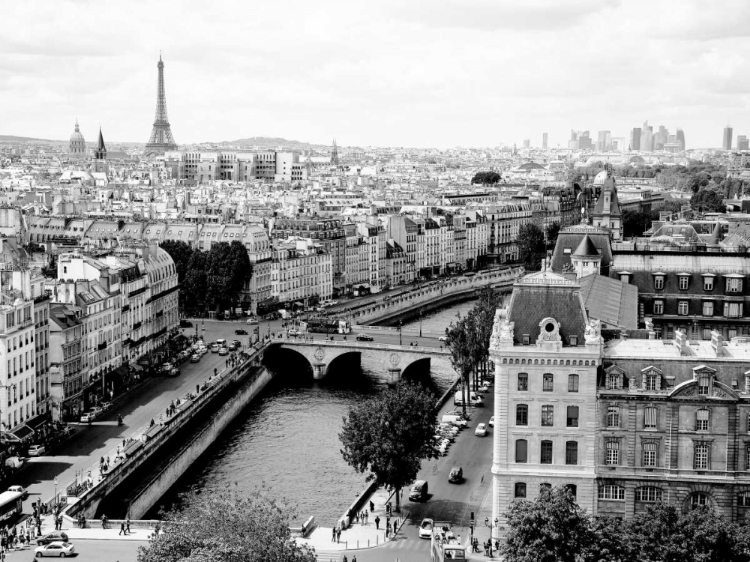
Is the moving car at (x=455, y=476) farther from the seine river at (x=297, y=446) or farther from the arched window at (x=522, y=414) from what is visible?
the arched window at (x=522, y=414)

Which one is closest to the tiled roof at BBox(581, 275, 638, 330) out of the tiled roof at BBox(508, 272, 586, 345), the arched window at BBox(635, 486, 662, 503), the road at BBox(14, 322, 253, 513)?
the tiled roof at BBox(508, 272, 586, 345)

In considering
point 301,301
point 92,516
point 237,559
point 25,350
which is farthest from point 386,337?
point 237,559

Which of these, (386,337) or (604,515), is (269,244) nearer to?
(386,337)

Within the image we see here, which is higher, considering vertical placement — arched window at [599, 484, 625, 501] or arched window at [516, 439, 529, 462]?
arched window at [516, 439, 529, 462]

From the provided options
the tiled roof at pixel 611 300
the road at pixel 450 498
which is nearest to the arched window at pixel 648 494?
the road at pixel 450 498

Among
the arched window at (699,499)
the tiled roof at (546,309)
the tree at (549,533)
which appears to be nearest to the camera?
the tree at (549,533)

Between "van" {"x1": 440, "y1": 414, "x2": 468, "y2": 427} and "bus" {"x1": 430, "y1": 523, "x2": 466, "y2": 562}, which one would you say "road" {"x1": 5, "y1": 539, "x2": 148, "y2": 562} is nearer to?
"bus" {"x1": 430, "y1": 523, "x2": 466, "y2": 562}
